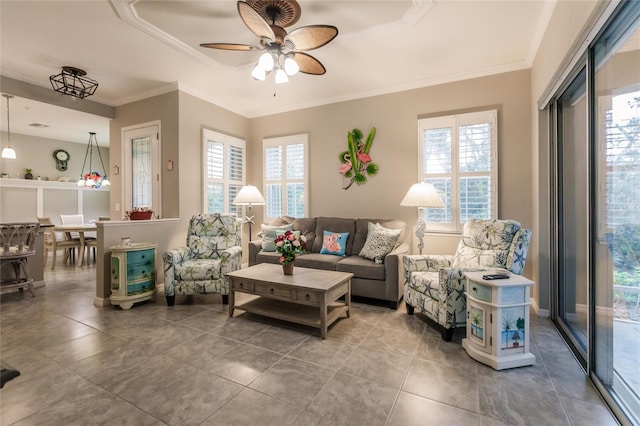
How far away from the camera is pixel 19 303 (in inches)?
138

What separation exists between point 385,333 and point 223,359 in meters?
1.44

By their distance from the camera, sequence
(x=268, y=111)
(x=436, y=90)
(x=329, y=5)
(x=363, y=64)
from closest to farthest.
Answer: (x=329, y=5), (x=363, y=64), (x=436, y=90), (x=268, y=111)

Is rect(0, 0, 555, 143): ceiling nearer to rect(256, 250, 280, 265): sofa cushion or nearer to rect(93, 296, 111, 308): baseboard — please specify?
rect(256, 250, 280, 265): sofa cushion

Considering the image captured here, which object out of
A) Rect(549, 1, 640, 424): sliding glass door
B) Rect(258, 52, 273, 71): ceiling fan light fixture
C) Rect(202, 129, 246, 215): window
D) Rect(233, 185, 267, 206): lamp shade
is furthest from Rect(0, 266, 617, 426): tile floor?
Rect(258, 52, 273, 71): ceiling fan light fixture

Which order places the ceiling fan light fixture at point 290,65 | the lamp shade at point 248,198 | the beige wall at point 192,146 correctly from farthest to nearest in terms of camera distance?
the lamp shade at point 248,198 < the beige wall at point 192,146 < the ceiling fan light fixture at point 290,65

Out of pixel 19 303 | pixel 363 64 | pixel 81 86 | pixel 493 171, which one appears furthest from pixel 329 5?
pixel 19 303

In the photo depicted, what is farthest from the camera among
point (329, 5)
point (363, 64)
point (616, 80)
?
point (363, 64)

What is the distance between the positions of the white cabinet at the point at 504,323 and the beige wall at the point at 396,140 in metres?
1.79

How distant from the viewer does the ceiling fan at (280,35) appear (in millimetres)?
2253

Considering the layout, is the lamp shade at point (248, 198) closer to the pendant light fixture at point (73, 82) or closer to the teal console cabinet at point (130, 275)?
the teal console cabinet at point (130, 275)

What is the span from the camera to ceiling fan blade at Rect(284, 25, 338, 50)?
2.27m

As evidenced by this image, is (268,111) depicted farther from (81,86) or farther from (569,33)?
(569,33)

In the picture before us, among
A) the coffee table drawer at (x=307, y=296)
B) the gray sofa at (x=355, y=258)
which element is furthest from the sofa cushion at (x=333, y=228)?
the coffee table drawer at (x=307, y=296)

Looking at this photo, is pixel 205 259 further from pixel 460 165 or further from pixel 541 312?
pixel 541 312
